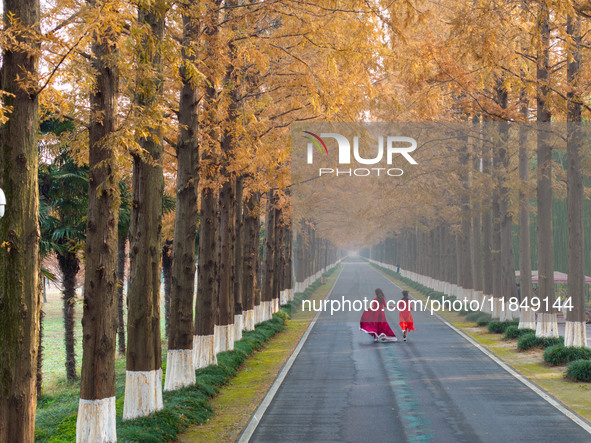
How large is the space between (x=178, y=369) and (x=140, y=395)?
276 centimetres

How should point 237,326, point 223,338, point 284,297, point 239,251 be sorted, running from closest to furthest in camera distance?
1. point 223,338
2. point 237,326
3. point 239,251
4. point 284,297

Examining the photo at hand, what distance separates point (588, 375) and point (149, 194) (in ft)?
37.4

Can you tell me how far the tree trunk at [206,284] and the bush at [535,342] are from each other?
10.4 metres

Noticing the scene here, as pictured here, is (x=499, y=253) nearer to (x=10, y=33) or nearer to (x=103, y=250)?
(x=103, y=250)

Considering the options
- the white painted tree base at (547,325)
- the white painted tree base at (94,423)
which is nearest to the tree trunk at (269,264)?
the white painted tree base at (547,325)

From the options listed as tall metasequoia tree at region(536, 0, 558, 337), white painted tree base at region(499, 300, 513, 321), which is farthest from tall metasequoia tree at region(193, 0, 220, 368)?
white painted tree base at region(499, 300, 513, 321)

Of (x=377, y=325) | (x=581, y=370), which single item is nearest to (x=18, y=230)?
(x=581, y=370)

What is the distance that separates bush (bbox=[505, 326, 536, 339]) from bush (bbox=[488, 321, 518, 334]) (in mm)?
1706

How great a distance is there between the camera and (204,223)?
18.6 metres

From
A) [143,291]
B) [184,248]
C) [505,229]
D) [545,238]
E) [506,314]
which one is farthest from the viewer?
[505,229]

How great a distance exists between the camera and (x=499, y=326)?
94.5 feet

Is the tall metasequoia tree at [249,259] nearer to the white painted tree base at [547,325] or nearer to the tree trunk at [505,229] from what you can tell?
the tree trunk at [505,229]

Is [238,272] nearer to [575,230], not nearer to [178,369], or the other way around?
[178,369]

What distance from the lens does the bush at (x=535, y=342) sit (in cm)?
2297
